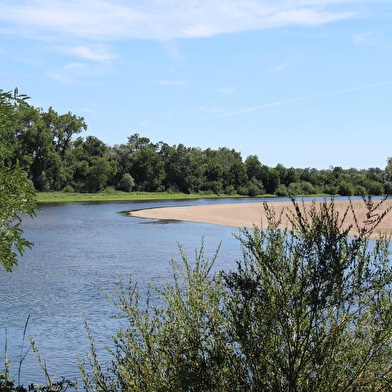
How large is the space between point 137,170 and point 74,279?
9194 cm

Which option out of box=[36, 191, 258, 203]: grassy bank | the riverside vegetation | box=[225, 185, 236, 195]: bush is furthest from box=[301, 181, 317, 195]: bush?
the riverside vegetation

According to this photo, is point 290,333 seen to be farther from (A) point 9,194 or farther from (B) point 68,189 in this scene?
(B) point 68,189

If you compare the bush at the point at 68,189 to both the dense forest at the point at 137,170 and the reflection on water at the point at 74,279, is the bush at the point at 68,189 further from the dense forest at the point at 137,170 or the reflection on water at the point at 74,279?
the reflection on water at the point at 74,279

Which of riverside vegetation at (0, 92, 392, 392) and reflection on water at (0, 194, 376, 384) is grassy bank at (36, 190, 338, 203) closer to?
reflection on water at (0, 194, 376, 384)

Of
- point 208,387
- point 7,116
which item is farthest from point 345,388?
point 7,116

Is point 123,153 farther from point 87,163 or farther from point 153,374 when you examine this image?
point 153,374

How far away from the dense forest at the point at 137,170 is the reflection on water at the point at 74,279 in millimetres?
51253

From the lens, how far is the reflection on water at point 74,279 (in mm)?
9523

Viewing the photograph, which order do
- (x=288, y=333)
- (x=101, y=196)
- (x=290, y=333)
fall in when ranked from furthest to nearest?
(x=101, y=196), (x=290, y=333), (x=288, y=333)

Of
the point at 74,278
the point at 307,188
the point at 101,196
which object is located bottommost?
the point at 74,278

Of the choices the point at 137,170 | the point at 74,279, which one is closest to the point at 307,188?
the point at 137,170

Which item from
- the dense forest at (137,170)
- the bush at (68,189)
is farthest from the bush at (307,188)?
the bush at (68,189)

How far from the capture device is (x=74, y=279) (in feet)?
51.8

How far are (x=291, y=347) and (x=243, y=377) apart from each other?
0.52m
